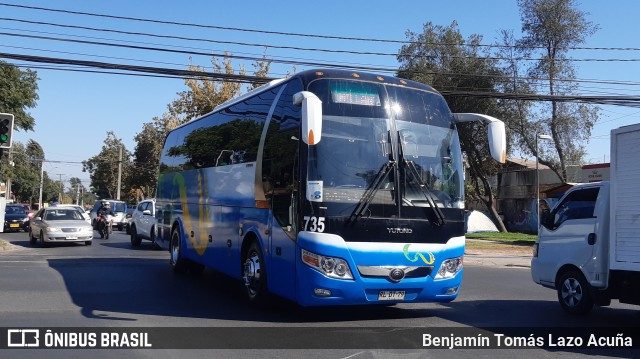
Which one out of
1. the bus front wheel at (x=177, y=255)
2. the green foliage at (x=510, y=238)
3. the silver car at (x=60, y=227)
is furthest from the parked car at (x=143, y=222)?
the green foliage at (x=510, y=238)

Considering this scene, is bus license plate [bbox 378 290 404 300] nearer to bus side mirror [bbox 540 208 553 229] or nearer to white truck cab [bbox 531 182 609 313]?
white truck cab [bbox 531 182 609 313]

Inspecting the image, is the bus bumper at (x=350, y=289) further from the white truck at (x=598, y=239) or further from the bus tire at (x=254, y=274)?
the white truck at (x=598, y=239)

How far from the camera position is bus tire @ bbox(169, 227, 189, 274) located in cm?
1402

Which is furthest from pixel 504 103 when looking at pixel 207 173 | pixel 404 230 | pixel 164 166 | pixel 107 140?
pixel 107 140

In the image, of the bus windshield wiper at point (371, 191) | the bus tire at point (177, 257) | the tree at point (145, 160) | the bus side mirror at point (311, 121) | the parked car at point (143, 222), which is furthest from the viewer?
the tree at point (145, 160)

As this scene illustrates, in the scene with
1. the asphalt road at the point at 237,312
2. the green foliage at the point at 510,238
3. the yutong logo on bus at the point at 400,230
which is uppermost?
the yutong logo on bus at the point at 400,230

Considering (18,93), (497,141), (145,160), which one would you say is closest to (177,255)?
(497,141)

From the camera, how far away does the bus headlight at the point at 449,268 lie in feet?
28.2

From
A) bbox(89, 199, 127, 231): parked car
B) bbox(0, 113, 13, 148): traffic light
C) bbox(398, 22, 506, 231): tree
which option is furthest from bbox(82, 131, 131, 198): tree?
bbox(0, 113, 13, 148): traffic light

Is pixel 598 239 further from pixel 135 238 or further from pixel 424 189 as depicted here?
pixel 135 238

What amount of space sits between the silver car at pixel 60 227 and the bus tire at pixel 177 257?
29.5 feet

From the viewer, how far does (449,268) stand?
8703 millimetres

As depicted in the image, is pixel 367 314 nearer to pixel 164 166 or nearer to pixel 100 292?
pixel 100 292

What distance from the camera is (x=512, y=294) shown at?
39.5 feet
